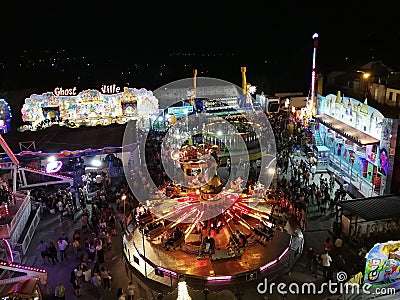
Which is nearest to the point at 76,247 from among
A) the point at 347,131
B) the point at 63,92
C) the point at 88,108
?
the point at 347,131

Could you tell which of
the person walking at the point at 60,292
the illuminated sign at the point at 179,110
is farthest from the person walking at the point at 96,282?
the illuminated sign at the point at 179,110

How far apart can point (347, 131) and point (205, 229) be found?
39.3 ft

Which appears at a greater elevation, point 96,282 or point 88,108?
point 88,108

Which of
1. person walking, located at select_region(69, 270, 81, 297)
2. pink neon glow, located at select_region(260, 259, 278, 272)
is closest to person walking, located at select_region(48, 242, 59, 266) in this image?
person walking, located at select_region(69, 270, 81, 297)

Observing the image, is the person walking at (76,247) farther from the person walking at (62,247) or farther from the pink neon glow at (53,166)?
the pink neon glow at (53,166)

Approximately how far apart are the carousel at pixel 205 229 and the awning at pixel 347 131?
666 cm

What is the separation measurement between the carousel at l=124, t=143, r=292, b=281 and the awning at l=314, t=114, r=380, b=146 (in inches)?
262

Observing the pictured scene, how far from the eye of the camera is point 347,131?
23.0 metres

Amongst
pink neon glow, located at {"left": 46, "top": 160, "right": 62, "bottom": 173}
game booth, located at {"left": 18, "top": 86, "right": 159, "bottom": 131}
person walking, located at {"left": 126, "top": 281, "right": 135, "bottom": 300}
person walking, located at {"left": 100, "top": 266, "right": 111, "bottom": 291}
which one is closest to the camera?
person walking, located at {"left": 126, "top": 281, "right": 135, "bottom": 300}

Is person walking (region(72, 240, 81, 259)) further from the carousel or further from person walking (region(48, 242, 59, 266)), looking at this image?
the carousel

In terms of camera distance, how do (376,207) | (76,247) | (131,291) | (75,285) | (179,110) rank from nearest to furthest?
1. (131,291)
2. (75,285)
3. (76,247)
4. (376,207)
5. (179,110)

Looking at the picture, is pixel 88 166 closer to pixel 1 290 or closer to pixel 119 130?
pixel 119 130

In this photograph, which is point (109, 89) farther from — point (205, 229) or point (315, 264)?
point (315, 264)

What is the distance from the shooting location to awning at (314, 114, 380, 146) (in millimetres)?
20609
